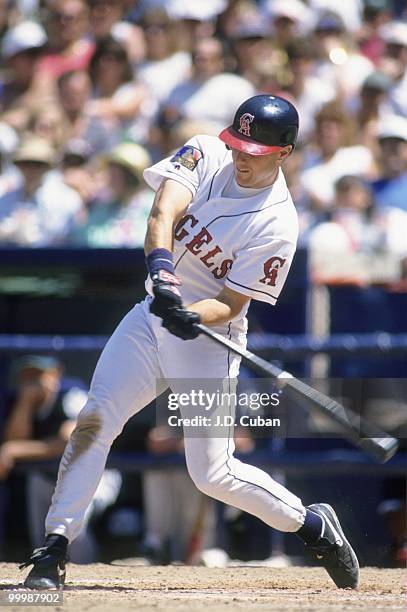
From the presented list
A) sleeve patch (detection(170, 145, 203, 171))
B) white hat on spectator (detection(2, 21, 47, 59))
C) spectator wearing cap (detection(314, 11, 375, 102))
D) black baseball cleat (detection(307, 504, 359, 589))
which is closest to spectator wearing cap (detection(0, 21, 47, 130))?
white hat on spectator (detection(2, 21, 47, 59))

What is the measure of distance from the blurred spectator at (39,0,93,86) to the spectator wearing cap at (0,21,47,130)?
8 cm

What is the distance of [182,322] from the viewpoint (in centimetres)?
422

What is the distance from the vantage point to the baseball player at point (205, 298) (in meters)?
4.43

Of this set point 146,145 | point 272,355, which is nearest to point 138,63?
point 146,145

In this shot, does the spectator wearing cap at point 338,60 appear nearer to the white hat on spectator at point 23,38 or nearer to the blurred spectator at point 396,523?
the white hat on spectator at point 23,38

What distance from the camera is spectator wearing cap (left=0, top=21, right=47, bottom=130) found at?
29.1 ft

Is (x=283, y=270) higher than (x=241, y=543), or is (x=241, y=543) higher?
(x=283, y=270)

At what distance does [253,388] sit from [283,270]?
1269 mm

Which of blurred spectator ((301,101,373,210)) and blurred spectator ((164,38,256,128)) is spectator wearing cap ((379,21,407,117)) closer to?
blurred spectator ((301,101,373,210))

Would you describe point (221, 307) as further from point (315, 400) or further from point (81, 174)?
point (81, 174)

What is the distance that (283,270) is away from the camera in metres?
4.54

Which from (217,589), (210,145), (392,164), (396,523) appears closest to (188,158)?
(210,145)

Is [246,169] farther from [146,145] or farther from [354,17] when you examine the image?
[354,17]

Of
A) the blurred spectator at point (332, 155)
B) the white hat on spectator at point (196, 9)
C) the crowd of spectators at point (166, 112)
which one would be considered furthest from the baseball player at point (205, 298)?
the white hat on spectator at point (196, 9)
